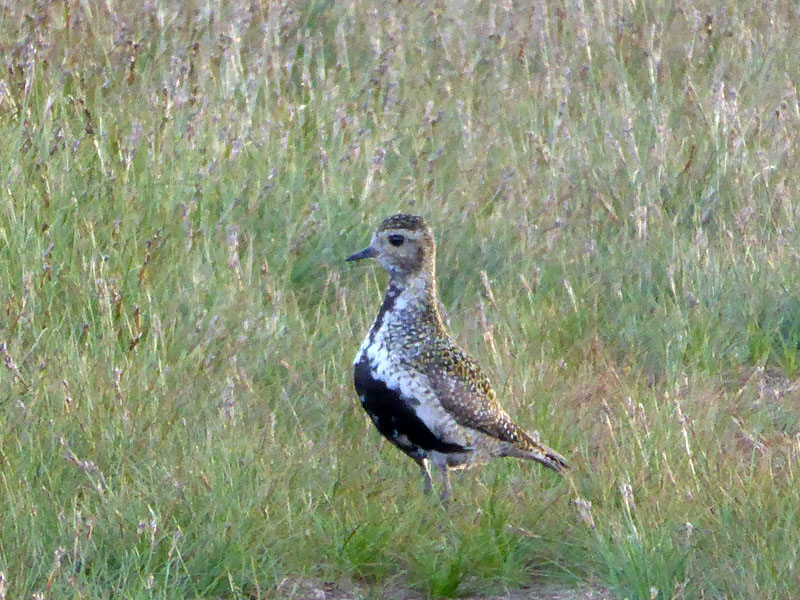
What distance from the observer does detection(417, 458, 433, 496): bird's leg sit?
4113 mm

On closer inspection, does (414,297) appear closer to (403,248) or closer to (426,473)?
(403,248)

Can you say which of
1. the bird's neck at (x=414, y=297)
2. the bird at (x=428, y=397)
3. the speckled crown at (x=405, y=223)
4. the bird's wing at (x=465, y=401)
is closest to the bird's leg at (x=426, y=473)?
the bird at (x=428, y=397)

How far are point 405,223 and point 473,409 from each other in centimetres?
73

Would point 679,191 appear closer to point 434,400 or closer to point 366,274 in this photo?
point 366,274

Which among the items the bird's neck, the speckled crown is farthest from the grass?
the speckled crown

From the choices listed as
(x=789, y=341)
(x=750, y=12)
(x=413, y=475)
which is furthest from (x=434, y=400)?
(x=750, y=12)

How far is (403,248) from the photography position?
4500mm

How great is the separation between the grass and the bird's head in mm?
475

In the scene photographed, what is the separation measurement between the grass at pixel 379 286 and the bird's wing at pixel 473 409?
0.11 m

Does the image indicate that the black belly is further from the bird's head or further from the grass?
the bird's head

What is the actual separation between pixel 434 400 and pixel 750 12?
501cm

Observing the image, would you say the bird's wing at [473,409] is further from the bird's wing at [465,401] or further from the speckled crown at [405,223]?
the speckled crown at [405,223]

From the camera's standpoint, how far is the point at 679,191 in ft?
20.7

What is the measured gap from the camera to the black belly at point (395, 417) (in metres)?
4.09
